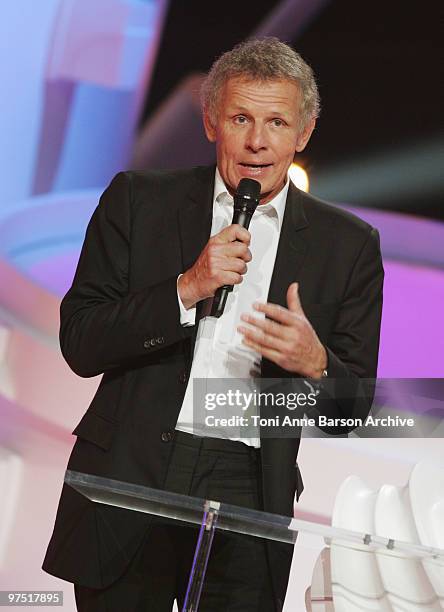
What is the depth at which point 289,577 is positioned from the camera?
1247 millimetres

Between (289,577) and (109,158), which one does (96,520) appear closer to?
(289,577)

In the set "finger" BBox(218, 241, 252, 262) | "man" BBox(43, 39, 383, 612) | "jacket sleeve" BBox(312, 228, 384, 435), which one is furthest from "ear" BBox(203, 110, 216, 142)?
"finger" BBox(218, 241, 252, 262)

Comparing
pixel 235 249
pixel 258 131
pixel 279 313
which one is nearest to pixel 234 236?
pixel 235 249

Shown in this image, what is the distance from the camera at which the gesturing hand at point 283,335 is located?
5.30 feet

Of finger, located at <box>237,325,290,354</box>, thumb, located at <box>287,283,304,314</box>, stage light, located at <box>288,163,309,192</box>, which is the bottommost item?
finger, located at <box>237,325,290,354</box>

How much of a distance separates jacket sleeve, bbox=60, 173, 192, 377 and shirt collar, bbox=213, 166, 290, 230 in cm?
20

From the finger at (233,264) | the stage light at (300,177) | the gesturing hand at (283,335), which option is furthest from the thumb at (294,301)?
the stage light at (300,177)

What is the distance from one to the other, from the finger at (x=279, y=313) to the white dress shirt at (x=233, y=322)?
0.18m

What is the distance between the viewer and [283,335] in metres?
1.63

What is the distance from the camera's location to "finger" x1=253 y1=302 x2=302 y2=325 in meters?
1.60

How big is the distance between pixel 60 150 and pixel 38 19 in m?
0.46

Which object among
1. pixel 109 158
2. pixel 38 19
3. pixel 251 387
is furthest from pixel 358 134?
pixel 251 387

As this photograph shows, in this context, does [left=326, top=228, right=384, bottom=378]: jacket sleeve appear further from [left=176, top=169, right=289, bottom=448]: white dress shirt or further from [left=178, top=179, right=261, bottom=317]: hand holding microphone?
[left=178, top=179, right=261, bottom=317]: hand holding microphone

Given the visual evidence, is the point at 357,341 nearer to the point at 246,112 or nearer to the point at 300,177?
the point at 246,112
